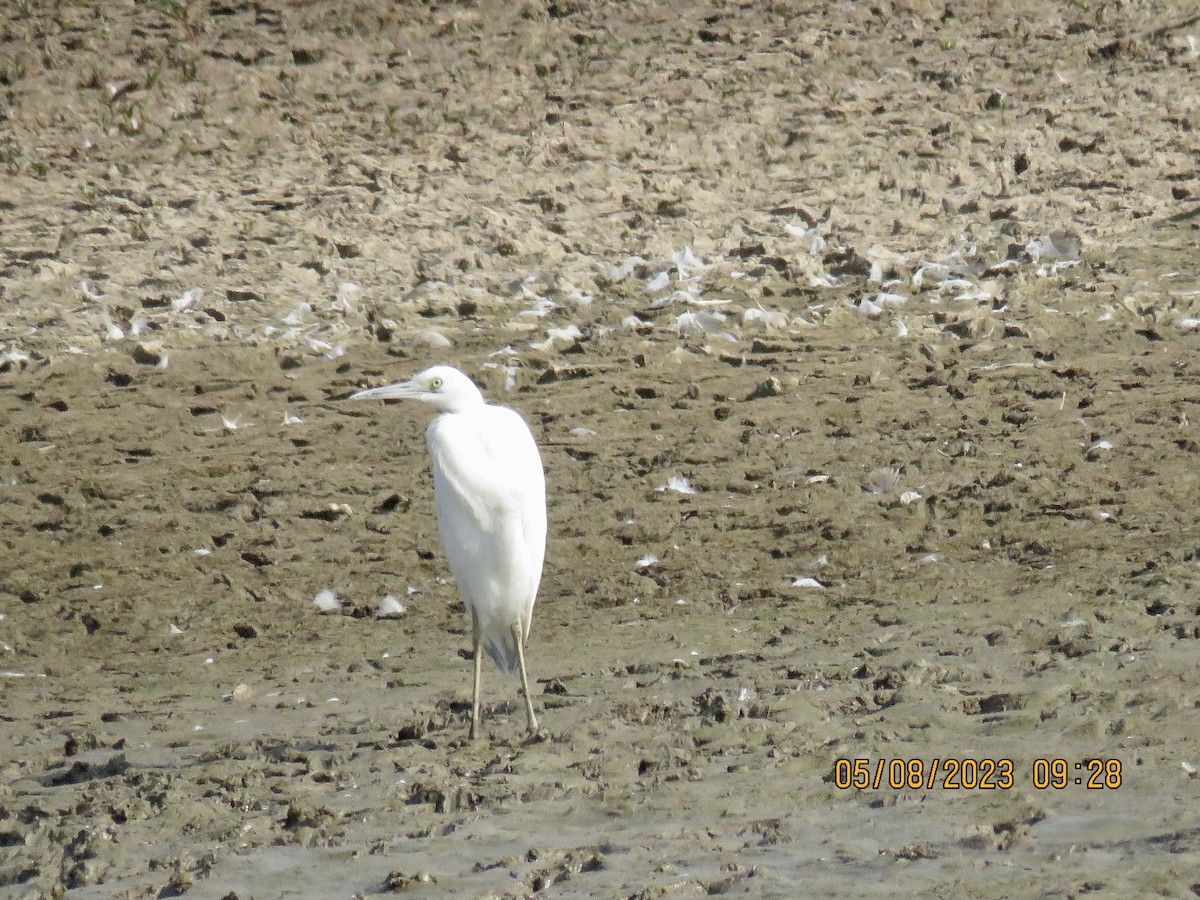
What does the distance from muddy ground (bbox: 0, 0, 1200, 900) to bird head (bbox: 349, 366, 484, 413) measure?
44.0 inches

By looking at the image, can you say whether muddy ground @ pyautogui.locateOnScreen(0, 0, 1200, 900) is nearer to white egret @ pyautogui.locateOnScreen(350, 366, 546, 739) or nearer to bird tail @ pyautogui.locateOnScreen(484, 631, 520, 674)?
bird tail @ pyautogui.locateOnScreen(484, 631, 520, 674)

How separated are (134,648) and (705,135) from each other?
6.39 metres

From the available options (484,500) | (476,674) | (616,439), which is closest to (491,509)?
(484,500)

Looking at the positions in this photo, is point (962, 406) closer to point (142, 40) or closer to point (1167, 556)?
point (1167, 556)

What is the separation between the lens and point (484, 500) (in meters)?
6.54

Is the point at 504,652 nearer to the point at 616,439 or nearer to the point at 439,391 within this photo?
the point at 439,391

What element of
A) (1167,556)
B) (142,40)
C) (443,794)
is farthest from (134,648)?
(142,40)
